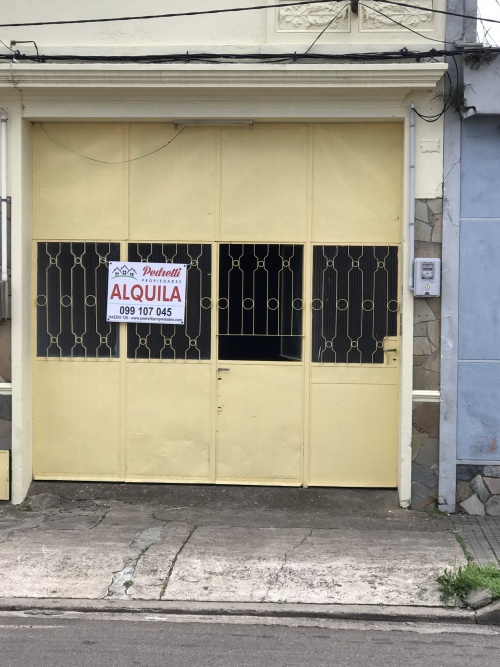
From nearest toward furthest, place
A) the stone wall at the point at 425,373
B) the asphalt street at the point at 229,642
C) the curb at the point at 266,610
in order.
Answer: the asphalt street at the point at 229,642 < the curb at the point at 266,610 < the stone wall at the point at 425,373

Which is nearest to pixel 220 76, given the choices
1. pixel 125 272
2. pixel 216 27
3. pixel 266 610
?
pixel 216 27

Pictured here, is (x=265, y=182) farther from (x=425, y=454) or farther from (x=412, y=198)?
(x=425, y=454)

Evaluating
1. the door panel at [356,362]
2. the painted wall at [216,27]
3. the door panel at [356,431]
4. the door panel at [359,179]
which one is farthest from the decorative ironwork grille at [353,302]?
the painted wall at [216,27]

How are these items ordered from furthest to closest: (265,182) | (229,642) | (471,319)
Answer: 1. (265,182)
2. (471,319)
3. (229,642)

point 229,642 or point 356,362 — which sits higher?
point 356,362

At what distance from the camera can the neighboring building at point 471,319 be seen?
26.7ft

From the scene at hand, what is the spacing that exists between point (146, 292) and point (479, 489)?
3.86 metres

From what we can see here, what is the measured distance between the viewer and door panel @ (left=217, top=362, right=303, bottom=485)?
862cm

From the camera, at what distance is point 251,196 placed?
337 inches

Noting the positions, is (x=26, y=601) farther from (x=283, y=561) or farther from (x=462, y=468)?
(x=462, y=468)

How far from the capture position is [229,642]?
554 cm

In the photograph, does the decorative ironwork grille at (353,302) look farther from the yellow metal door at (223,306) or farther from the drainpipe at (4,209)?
the drainpipe at (4,209)

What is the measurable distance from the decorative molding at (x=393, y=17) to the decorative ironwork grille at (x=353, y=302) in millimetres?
2129

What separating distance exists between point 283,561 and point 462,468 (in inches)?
91.9
